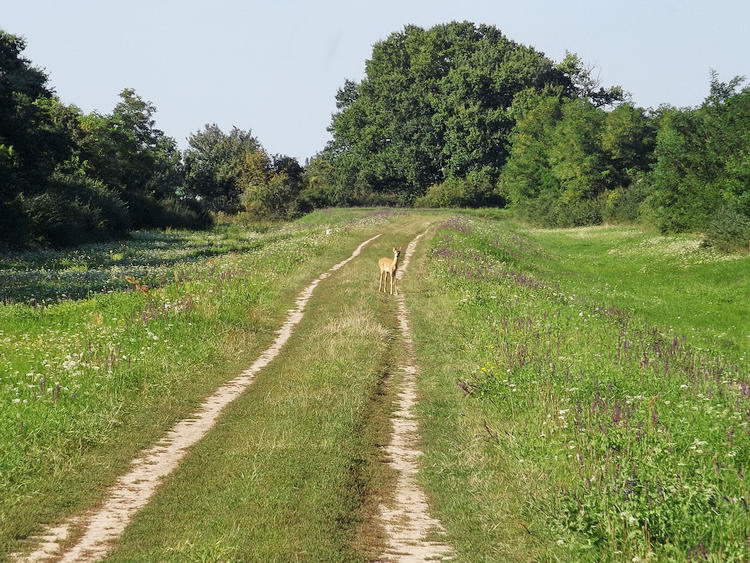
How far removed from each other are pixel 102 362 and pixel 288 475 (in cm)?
623

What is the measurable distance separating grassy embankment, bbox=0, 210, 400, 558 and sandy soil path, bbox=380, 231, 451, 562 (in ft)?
10.8

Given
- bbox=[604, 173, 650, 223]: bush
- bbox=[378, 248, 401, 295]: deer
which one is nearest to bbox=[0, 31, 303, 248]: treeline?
bbox=[378, 248, 401, 295]: deer

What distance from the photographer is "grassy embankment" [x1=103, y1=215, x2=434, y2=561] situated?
6895 millimetres

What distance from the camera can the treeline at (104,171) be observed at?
42.8 meters

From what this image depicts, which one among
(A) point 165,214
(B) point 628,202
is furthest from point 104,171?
(B) point 628,202

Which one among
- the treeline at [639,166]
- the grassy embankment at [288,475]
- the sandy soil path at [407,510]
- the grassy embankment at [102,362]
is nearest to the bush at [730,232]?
the treeline at [639,166]

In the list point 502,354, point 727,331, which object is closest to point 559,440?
point 502,354

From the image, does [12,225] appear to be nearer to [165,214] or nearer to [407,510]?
[165,214]

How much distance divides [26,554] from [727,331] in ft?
78.0

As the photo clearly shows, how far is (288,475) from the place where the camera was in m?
8.80

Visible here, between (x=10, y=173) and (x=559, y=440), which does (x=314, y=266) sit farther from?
(x=559, y=440)

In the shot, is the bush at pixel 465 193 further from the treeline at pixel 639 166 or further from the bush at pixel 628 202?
the bush at pixel 628 202

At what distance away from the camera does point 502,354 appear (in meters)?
14.1

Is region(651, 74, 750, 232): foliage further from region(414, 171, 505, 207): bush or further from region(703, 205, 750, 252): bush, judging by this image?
region(414, 171, 505, 207): bush
